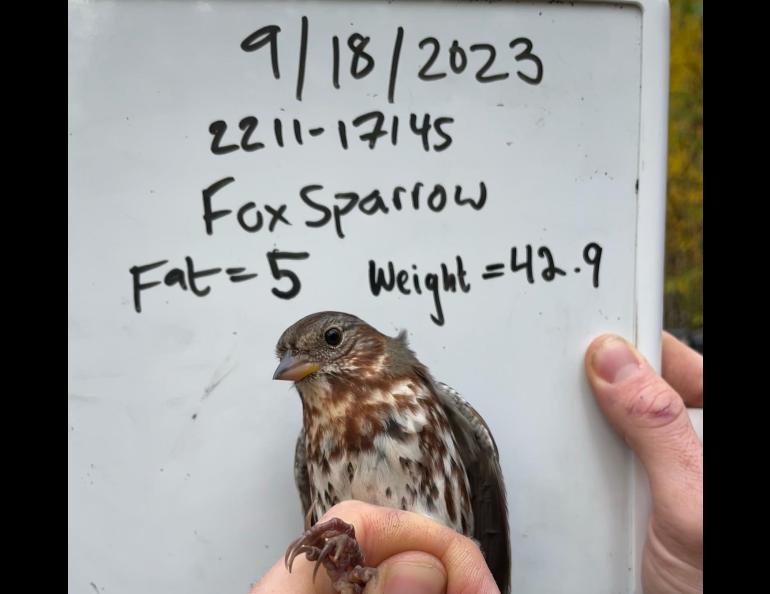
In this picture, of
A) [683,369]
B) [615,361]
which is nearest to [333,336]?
[615,361]

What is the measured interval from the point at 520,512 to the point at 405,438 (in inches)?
12.9

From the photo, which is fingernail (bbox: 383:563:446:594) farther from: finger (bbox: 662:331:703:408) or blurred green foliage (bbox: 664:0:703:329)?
blurred green foliage (bbox: 664:0:703:329)

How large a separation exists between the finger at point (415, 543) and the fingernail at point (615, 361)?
435 millimetres

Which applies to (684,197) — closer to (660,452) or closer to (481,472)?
(660,452)

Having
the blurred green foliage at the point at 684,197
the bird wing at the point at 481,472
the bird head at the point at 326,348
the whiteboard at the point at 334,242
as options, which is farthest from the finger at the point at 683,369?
the blurred green foliage at the point at 684,197

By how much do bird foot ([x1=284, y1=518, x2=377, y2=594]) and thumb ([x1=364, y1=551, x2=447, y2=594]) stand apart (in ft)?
0.05

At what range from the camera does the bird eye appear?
3.90 ft

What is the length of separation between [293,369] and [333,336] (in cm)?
9

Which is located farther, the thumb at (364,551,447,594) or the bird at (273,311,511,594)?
the bird at (273,311,511,594)

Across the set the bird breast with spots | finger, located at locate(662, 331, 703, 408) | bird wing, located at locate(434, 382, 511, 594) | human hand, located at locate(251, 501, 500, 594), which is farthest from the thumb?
finger, located at locate(662, 331, 703, 408)

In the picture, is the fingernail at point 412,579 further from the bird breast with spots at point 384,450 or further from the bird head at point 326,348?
the bird head at point 326,348

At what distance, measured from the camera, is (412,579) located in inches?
38.5

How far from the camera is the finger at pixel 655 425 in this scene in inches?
49.2

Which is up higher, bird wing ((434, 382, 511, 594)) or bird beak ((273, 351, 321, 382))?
bird beak ((273, 351, 321, 382))
